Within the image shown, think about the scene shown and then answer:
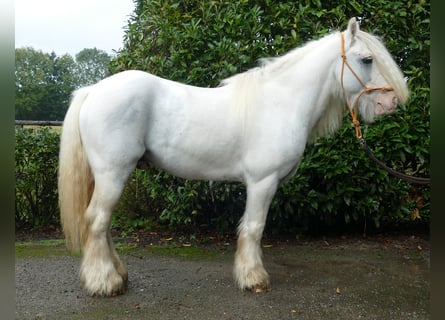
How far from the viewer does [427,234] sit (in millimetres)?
4918

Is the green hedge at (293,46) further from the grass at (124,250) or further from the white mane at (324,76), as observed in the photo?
the white mane at (324,76)

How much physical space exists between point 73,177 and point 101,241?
0.57 meters

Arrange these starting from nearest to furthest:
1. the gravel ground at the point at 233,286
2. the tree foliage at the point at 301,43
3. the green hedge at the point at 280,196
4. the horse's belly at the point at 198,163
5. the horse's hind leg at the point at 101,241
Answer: the gravel ground at the point at 233,286 → the horse's hind leg at the point at 101,241 → the horse's belly at the point at 198,163 → the tree foliage at the point at 301,43 → the green hedge at the point at 280,196

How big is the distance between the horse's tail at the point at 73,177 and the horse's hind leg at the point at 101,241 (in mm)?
111

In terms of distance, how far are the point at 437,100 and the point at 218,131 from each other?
80.7 inches

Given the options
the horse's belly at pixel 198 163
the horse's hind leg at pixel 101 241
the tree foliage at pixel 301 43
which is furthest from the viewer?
the tree foliage at pixel 301 43

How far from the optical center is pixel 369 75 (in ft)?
9.64

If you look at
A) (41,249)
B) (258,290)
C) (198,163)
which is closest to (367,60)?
(198,163)

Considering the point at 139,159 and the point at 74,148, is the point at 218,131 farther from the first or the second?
the point at 74,148

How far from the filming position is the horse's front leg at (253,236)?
9.76ft

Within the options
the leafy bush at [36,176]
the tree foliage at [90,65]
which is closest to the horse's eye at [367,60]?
the leafy bush at [36,176]

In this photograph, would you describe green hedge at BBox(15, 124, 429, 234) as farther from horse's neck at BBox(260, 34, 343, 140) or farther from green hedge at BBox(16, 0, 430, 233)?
horse's neck at BBox(260, 34, 343, 140)

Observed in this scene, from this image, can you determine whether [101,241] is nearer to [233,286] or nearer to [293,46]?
[233,286]

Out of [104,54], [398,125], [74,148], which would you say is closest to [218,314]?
[74,148]
